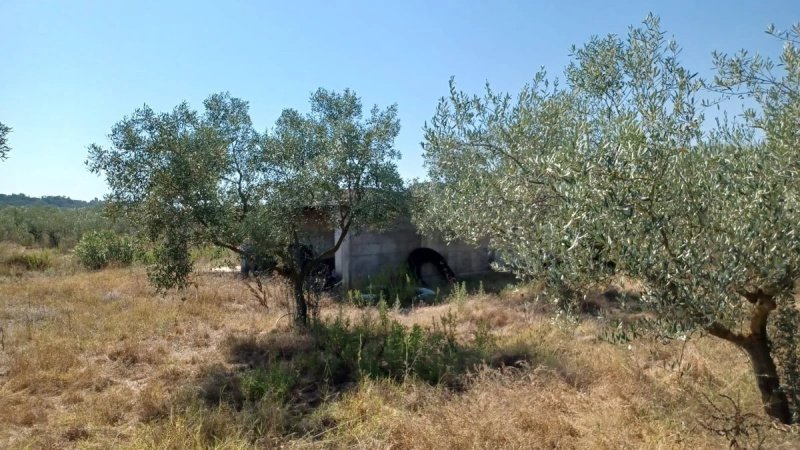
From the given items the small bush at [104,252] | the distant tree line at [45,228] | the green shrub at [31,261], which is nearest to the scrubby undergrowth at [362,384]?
the small bush at [104,252]

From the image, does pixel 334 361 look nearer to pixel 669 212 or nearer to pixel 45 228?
pixel 669 212

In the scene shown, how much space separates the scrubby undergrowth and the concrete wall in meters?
3.06

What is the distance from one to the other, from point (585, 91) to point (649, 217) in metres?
1.74

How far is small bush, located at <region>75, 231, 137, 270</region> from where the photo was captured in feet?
51.3

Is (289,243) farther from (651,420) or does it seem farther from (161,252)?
(651,420)

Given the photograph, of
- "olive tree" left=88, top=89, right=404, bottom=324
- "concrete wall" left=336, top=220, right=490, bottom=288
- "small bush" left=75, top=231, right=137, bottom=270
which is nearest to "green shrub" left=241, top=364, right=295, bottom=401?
"olive tree" left=88, top=89, right=404, bottom=324

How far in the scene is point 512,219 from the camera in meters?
4.36

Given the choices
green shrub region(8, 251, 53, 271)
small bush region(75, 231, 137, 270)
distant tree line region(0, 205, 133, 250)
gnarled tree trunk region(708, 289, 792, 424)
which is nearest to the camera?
gnarled tree trunk region(708, 289, 792, 424)

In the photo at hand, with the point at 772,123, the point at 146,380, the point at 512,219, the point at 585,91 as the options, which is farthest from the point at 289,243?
the point at 772,123

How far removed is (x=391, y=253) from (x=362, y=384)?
7114 mm

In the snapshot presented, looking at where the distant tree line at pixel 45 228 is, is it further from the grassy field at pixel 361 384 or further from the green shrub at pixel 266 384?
the green shrub at pixel 266 384

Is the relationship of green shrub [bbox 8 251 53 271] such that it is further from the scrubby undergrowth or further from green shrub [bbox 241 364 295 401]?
green shrub [bbox 241 364 295 401]

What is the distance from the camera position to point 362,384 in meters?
5.79

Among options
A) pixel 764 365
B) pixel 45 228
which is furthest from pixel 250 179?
pixel 45 228
